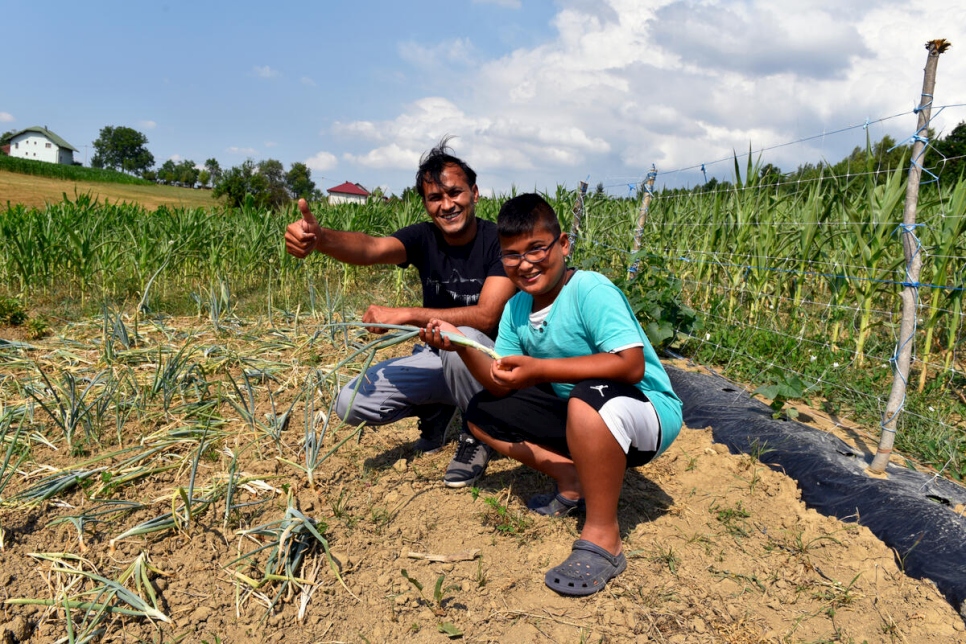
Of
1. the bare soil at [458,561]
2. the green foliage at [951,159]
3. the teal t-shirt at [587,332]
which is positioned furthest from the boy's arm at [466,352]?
the green foliage at [951,159]

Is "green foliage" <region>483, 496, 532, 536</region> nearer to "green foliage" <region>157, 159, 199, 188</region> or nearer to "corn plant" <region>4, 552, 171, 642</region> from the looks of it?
"corn plant" <region>4, 552, 171, 642</region>

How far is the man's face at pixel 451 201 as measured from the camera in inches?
95.1

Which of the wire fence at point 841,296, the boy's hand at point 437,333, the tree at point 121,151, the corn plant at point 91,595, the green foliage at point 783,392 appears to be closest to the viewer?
the corn plant at point 91,595

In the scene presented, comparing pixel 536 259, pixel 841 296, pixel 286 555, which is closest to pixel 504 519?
pixel 286 555

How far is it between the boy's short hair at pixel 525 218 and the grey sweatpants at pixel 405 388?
1.90 feet

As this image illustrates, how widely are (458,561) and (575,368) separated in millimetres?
707

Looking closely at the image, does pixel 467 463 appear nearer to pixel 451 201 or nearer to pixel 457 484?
pixel 457 484

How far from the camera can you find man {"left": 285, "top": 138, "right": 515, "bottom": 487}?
2346 millimetres

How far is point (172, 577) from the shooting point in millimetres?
1851

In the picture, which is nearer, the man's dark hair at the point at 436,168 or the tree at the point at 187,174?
the man's dark hair at the point at 436,168

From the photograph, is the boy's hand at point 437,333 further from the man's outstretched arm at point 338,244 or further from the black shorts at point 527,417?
the man's outstretched arm at point 338,244

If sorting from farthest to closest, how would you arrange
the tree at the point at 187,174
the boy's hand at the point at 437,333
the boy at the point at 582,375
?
the tree at the point at 187,174 < the boy's hand at the point at 437,333 < the boy at the point at 582,375

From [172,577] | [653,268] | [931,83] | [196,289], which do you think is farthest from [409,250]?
[196,289]

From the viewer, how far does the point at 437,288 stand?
263cm
